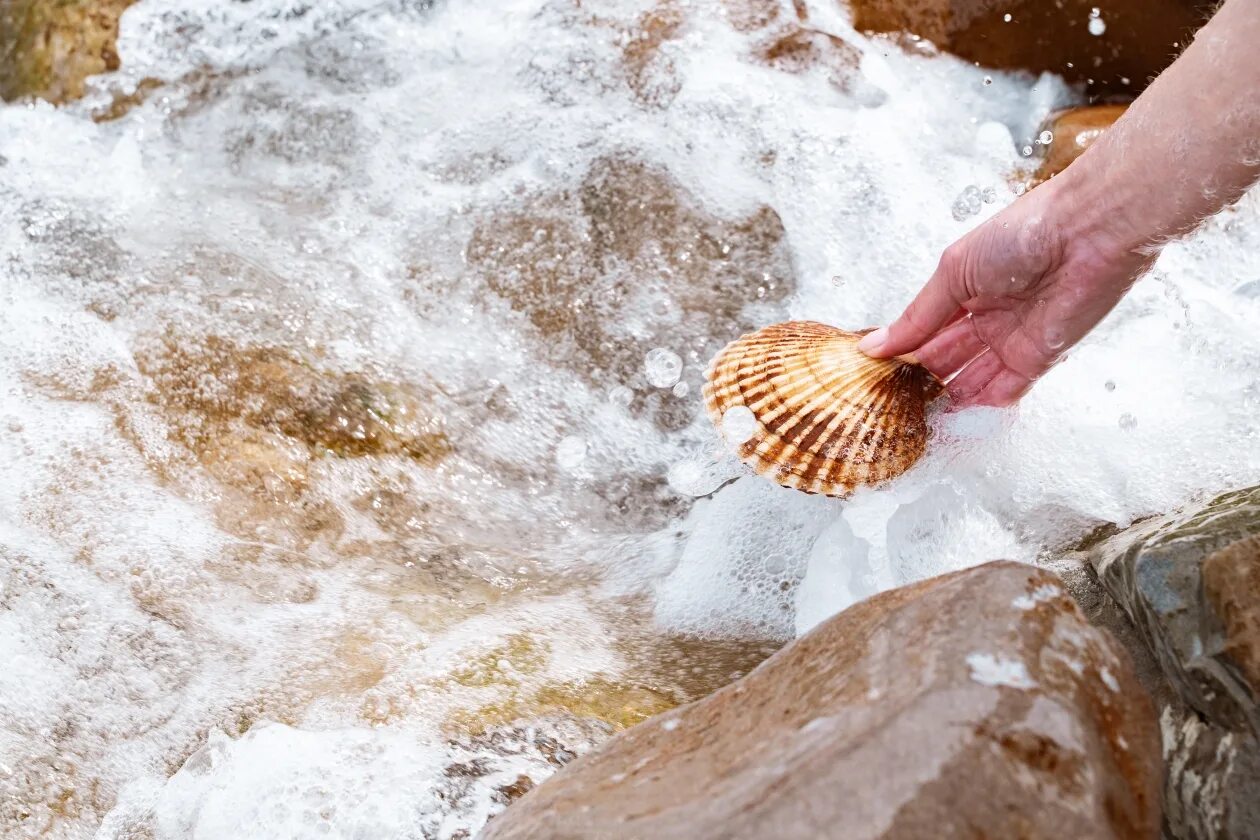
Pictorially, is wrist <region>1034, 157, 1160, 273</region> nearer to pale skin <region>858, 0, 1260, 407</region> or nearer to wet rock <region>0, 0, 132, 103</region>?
pale skin <region>858, 0, 1260, 407</region>

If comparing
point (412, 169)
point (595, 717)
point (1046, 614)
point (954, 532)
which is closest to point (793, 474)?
point (954, 532)

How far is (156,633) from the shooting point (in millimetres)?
2527

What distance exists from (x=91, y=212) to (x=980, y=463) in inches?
134

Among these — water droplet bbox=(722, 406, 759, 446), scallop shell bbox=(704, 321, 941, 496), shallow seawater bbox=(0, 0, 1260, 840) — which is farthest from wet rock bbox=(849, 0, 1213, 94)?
water droplet bbox=(722, 406, 759, 446)

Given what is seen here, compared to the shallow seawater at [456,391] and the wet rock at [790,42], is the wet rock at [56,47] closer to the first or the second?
the shallow seawater at [456,391]

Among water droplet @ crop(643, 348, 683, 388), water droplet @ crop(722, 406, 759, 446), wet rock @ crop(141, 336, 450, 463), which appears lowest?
wet rock @ crop(141, 336, 450, 463)

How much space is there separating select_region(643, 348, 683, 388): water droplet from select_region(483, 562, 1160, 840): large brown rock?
175 cm

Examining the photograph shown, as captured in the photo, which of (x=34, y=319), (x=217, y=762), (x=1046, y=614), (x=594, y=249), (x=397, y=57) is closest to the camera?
(x=1046, y=614)

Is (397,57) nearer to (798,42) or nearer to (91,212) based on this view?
(91,212)

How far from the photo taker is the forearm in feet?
6.66

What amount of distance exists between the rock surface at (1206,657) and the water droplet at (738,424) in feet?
3.72

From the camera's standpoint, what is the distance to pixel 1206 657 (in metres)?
1.79

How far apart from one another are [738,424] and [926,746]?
5.01ft

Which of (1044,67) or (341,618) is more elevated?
(1044,67)
